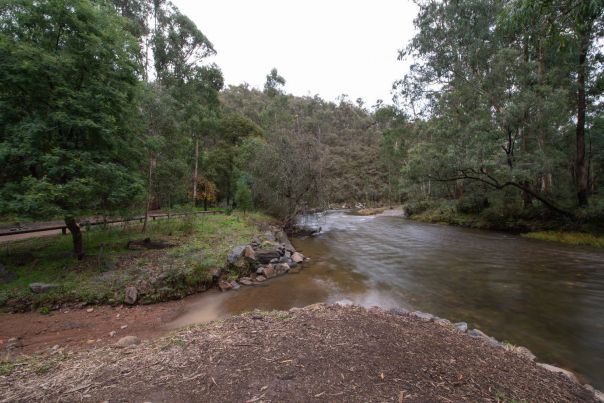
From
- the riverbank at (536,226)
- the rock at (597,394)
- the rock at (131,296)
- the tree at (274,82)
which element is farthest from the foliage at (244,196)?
the tree at (274,82)

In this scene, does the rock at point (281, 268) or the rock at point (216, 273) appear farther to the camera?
the rock at point (281, 268)

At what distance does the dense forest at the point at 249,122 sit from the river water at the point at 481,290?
401cm

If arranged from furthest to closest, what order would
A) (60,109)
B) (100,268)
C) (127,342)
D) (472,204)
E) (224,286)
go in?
(472,204), (224,286), (100,268), (60,109), (127,342)

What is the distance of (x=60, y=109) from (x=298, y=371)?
7.36 meters

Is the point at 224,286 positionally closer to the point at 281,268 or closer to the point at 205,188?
the point at 281,268

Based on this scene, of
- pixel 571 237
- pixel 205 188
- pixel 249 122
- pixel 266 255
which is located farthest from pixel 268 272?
pixel 249 122

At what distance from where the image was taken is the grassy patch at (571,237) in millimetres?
10992

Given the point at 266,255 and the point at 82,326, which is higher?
the point at 266,255

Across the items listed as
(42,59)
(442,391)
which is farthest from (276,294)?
(42,59)

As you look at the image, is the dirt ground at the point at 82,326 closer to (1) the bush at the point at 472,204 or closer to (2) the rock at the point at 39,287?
(2) the rock at the point at 39,287

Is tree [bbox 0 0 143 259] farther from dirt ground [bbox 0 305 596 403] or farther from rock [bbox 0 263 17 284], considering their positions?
dirt ground [bbox 0 305 596 403]

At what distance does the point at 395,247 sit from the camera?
40.1 feet

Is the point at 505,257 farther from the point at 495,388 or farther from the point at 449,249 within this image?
the point at 495,388

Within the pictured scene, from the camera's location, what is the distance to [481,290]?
6707mm
